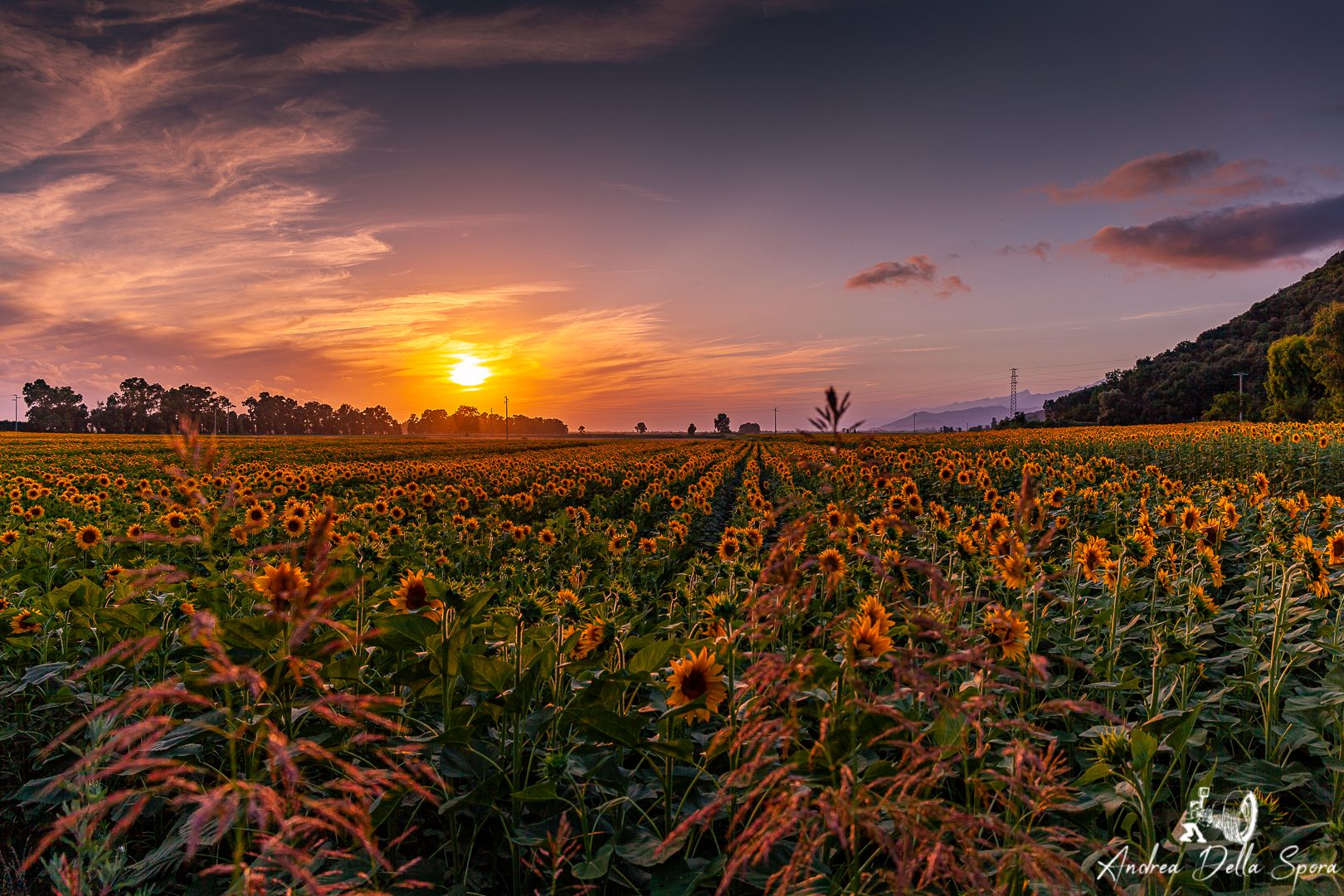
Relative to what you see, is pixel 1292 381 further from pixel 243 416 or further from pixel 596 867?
pixel 243 416

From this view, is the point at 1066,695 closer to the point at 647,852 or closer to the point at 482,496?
the point at 647,852

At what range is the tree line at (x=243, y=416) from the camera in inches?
4803

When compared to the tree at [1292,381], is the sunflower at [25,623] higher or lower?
lower

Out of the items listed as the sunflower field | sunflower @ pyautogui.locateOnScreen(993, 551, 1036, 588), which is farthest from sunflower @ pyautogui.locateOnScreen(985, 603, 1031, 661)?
sunflower @ pyautogui.locateOnScreen(993, 551, 1036, 588)

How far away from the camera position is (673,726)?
7.66 feet

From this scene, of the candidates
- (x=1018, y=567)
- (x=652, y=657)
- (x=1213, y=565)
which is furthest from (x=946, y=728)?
(x=1213, y=565)

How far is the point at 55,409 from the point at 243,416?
31427mm

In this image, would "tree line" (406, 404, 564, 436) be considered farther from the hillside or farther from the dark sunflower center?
the dark sunflower center

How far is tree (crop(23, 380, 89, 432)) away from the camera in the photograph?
121m

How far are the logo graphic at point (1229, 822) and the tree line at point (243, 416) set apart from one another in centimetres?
10296

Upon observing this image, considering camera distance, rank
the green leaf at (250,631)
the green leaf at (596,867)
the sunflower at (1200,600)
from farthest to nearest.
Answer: the sunflower at (1200,600)
the green leaf at (250,631)
the green leaf at (596,867)

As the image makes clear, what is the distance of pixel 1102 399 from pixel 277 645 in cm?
10491

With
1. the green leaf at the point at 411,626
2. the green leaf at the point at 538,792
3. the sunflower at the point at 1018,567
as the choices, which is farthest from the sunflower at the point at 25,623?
the sunflower at the point at 1018,567

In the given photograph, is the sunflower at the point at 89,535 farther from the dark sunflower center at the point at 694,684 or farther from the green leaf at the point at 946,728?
the green leaf at the point at 946,728
